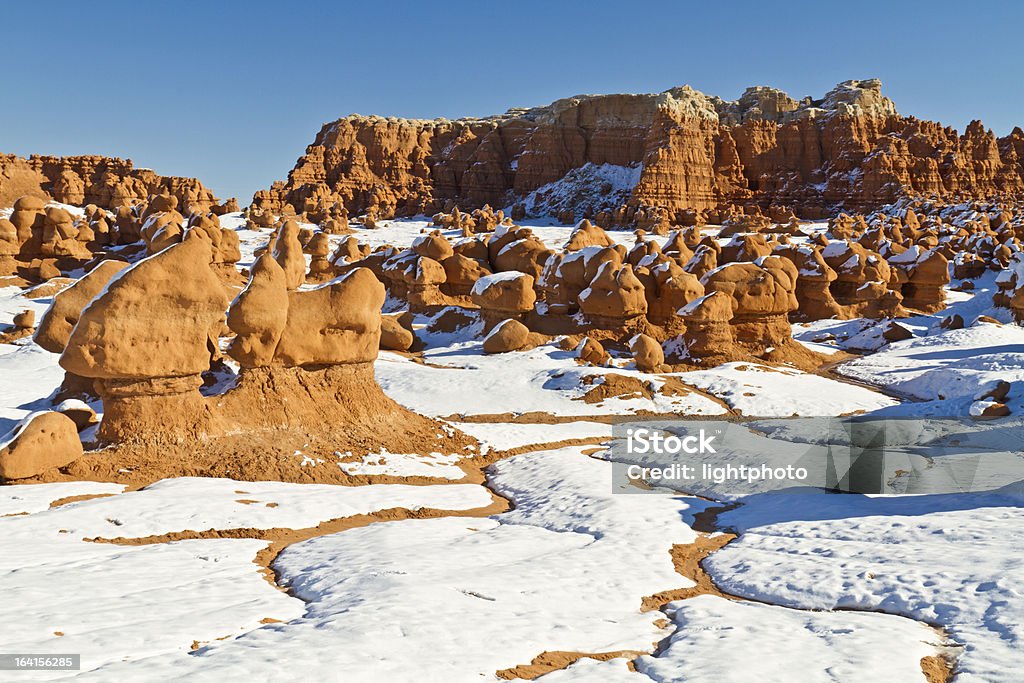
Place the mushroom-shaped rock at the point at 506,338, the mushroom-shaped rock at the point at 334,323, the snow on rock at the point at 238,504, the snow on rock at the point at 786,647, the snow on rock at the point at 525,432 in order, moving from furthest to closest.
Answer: the mushroom-shaped rock at the point at 506,338 → the snow on rock at the point at 525,432 → the mushroom-shaped rock at the point at 334,323 → the snow on rock at the point at 238,504 → the snow on rock at the point at 786,647

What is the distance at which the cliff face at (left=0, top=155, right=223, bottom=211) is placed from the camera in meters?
60.5

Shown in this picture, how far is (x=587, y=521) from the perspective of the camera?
43.7 feet

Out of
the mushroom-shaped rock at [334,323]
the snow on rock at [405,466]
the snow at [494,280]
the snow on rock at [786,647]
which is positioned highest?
the snow at [494,280]

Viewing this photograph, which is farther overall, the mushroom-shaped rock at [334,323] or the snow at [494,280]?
the snow at [494,280]

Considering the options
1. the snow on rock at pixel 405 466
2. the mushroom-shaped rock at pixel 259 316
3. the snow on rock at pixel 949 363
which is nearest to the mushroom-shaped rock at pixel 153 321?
the mushroom-shaped rock at pixel 259 316

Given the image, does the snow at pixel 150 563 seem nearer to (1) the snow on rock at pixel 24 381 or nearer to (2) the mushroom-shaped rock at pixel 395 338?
(1) the snow on rock at pixel 24 381

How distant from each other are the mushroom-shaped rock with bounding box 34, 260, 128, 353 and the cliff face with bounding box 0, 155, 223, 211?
4900cm

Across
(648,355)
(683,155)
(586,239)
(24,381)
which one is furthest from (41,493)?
(683,155)

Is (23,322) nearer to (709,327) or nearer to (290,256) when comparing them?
(290,256)

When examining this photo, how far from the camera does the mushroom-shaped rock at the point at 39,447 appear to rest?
1265cm

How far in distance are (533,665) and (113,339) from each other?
402 inches

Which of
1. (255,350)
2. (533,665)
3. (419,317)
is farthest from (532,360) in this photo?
(533,665)

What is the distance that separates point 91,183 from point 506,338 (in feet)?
231

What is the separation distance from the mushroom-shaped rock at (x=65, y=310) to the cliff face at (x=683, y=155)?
66.8 meters
